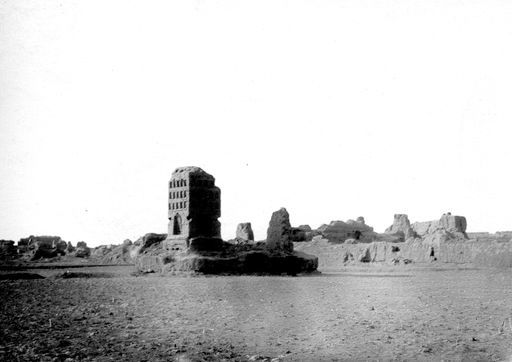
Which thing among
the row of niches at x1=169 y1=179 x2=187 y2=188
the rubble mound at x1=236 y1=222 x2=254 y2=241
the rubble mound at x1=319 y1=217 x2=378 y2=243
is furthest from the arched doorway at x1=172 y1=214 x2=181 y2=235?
the rubble mound at x1=319 y1=217 x2=378 y2=243

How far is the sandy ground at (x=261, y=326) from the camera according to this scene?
7.65 m

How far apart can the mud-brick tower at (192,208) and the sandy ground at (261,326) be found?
12.4 m

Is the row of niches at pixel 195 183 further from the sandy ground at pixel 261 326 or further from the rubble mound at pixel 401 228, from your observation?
the rubble mound at pixel 401 228

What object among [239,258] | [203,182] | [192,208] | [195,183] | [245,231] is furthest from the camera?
[245,231]

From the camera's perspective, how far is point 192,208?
28.2 metres

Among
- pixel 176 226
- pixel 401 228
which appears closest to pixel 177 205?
pixel 176 226

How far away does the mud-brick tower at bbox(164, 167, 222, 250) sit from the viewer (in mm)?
28172

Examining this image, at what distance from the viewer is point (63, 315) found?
37.3 ft

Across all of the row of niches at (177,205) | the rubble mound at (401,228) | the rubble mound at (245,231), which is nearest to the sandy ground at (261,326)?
the row of niches at (177,205)

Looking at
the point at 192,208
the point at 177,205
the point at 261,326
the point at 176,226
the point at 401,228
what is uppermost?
the point at 177,205

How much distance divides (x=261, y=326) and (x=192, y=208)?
18.7 metres

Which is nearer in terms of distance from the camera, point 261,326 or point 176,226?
point 261,326

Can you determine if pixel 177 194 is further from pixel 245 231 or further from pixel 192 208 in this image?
pixel 245 231

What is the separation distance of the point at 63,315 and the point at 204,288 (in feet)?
21.3
